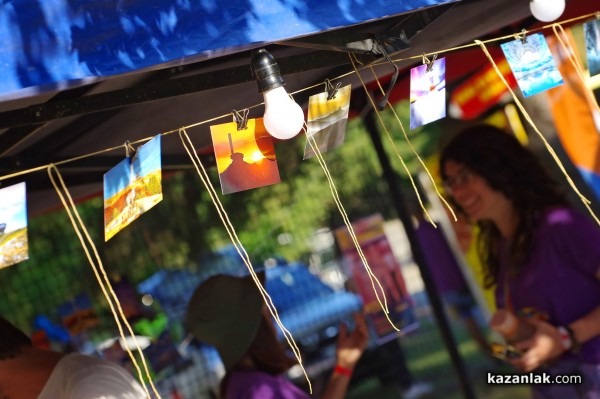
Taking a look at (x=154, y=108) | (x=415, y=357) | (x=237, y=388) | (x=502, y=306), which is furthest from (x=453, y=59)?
(x=415, y=357)

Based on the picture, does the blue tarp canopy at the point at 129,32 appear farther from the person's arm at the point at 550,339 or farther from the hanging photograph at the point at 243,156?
the person's arm at the point at 550,339

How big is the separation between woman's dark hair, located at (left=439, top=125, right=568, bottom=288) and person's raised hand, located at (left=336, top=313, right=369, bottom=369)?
63cm

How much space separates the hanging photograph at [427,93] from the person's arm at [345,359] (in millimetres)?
1593

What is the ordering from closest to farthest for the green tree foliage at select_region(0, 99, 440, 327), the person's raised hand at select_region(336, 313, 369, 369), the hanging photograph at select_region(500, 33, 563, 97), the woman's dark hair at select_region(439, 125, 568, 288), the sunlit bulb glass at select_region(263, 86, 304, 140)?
1. the sunlit bulb glass at select_region(263, 86, 304, 140)
2. the hanging photograph at select_region(500, 33, 563, 97)
3. the woman's dark hair at select_region(439, 125, 568, 288)
4. the person's raised hand at select_region(336, 313, 369, 369)
5. the green tree foliage at select_region(0, 99, 440, 327)

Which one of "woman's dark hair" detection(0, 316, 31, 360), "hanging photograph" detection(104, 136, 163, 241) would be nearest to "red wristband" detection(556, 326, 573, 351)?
"hanging photograph" detection(104, 136, 163, 241)

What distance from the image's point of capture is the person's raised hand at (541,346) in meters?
3.05

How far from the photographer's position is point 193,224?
619cm

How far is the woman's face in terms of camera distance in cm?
356

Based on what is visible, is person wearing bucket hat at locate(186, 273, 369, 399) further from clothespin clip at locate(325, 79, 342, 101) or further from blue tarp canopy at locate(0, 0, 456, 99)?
blue tarp canopy at locate(0, 0, 456, 99)

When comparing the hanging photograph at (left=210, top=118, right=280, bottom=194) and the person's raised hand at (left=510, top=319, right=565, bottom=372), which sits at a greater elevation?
the hanging photograph at (left=210, top=118, right=280, bottom=194)

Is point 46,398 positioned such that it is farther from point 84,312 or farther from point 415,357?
point 415,357

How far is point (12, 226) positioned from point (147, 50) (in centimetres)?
52

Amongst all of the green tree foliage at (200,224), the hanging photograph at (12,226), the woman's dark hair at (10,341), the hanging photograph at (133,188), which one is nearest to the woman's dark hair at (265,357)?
the woman's dark hair at (10,341)

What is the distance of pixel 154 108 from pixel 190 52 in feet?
3.64
